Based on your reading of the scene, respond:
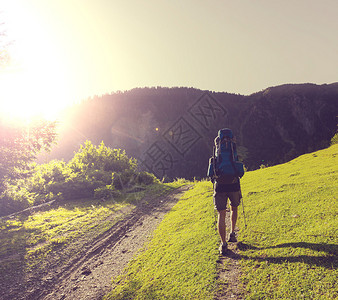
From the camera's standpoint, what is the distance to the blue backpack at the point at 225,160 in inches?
199

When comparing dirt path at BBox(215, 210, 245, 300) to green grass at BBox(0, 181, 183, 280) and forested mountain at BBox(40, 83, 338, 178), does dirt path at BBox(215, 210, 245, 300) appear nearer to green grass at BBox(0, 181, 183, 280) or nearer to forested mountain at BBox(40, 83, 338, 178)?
green grass at BBox(0, 181, 183, 280)

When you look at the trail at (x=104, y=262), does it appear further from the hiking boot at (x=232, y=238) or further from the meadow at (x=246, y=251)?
the hiking boot at (x=232, y=238)

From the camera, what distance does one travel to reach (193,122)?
396 feet

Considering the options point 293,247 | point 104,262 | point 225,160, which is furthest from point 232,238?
point 104,262

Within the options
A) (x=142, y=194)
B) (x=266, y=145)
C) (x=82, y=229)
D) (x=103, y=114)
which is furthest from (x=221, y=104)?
(x=82, y=229)

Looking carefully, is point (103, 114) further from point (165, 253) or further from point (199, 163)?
point (165, 253)

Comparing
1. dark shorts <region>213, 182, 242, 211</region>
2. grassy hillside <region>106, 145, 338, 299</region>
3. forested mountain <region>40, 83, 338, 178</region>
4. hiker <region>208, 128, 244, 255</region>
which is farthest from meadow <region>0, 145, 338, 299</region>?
forested mountain <region>40, 83, 338, 178</region>

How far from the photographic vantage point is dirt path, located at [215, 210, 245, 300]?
3466 mm

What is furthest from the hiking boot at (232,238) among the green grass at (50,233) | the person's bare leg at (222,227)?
the green grass at (50,233)

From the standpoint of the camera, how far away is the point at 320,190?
6605mm

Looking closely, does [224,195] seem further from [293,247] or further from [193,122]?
[193,122]

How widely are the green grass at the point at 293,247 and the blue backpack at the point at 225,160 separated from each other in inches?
65.7

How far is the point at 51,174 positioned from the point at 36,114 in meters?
6.53

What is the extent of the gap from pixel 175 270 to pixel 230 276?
1.32m
